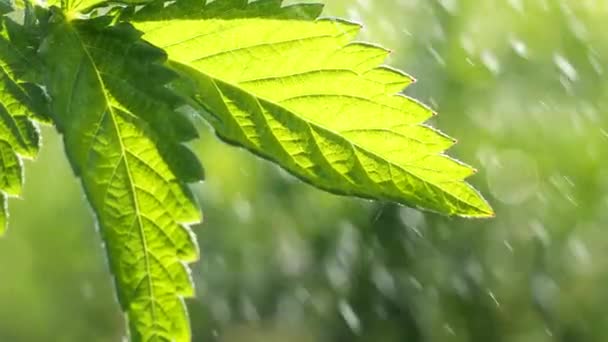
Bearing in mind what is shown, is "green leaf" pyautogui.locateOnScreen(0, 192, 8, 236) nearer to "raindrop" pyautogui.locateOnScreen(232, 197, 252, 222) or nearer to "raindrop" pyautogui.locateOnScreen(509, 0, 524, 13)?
"raindrop" pyautogui.locateOnScreen(232, 197, 252, 222)

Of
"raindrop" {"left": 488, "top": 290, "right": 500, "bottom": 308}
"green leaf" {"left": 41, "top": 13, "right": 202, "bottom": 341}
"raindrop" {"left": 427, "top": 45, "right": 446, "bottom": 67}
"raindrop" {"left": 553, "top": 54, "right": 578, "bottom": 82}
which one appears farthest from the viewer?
"raindrop" {"left": 553, "top": 54, "right": 578, "bottom": 82}

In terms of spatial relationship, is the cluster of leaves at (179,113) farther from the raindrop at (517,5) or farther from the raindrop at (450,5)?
the raindrop at (517,5)

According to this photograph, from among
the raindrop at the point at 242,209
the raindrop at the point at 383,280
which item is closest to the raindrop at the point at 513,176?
the raindrop at the point at 383,280

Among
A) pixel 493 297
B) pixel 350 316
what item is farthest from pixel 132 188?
pixel 350 316

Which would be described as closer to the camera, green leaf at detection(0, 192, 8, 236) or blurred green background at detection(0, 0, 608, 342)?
green leaf at detection(0, 192, 8, 236)

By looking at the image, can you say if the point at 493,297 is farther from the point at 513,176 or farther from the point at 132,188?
the point at 132,188

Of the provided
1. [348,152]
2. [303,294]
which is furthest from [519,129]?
[348,152]

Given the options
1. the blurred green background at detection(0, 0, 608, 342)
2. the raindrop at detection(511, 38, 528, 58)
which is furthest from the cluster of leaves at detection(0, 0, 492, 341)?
the raindrop at detection(511, 38, 528, 58)
